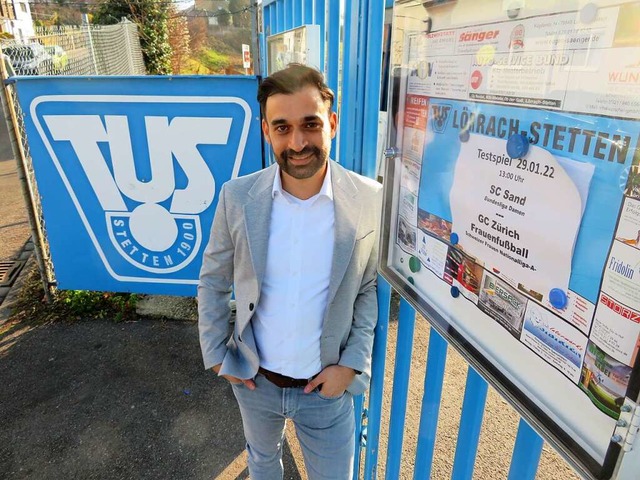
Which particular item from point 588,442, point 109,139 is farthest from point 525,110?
point 109,139

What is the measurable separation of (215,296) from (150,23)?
1552 centimetres

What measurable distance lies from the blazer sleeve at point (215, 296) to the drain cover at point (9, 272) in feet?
11.8

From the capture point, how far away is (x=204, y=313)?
1823 millimetres

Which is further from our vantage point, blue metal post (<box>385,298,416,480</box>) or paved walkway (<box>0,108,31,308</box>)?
paved walkway (<box>0,108,31,308</box>)

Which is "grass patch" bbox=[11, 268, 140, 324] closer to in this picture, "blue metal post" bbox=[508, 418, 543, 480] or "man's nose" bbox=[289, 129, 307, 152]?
"man's nose" bbox=[289, 129, 307, 152]

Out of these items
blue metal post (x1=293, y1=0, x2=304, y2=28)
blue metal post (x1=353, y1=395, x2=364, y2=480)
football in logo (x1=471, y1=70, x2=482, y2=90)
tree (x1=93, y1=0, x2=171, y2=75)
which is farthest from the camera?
tree (x1=93, y1=0, x2=171, y2=75)

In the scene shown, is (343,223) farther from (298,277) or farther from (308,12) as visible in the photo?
(308,12)

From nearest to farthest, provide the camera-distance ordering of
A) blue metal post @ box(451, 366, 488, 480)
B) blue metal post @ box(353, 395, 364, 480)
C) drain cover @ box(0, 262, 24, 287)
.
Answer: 1. blue metal post @ box(451, 366, 488, 480)
2. blue metal post @ box(353, 395, 364, 480)
3. drain cover @ box(0, 262, 24, 287)

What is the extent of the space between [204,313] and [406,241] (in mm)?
878

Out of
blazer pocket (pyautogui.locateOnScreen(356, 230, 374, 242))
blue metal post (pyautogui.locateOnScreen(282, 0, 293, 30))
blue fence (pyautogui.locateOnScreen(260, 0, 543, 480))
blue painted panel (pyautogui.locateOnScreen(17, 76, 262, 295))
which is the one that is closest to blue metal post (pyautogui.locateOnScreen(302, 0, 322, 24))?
blue fence (pyautogui.locateOnScreen(260, 0, 543, 480))

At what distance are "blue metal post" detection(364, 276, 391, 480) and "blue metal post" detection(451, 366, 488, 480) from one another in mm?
514

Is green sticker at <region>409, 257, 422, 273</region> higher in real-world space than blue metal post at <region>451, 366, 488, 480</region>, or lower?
higher

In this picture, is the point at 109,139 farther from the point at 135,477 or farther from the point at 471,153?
the point at 471,153

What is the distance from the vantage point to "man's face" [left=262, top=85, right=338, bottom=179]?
1539 mm
